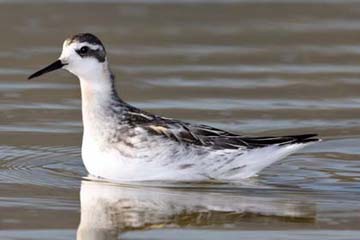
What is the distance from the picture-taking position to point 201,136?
41.2 feet

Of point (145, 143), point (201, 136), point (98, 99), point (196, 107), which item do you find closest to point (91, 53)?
point (98, 99)

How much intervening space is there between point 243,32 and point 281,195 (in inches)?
281

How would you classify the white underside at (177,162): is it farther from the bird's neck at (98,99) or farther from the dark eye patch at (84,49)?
the dark eye patch at (84,49)

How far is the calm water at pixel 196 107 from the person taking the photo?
11.0 meters

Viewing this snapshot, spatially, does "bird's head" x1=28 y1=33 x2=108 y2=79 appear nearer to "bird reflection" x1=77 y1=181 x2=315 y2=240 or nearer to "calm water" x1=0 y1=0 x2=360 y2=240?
"calm water" x1=0 y1=0 x2=360 y2=240

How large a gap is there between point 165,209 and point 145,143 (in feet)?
3.44

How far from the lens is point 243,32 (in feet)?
61.6

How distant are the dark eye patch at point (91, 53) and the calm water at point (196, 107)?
107cm

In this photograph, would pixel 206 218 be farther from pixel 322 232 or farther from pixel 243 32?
pixel 243 32

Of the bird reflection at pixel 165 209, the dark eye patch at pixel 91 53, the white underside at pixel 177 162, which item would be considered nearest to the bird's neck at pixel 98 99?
the dark eye patch at pixel 91 53

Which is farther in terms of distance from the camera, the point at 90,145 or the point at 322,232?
the point at 90,145

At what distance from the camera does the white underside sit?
12.2m

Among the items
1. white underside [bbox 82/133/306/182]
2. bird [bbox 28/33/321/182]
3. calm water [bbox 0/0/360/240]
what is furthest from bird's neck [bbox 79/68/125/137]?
calm water [bbox 0/0/360/240]

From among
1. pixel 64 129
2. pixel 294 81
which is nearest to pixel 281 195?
pixel 64 129
